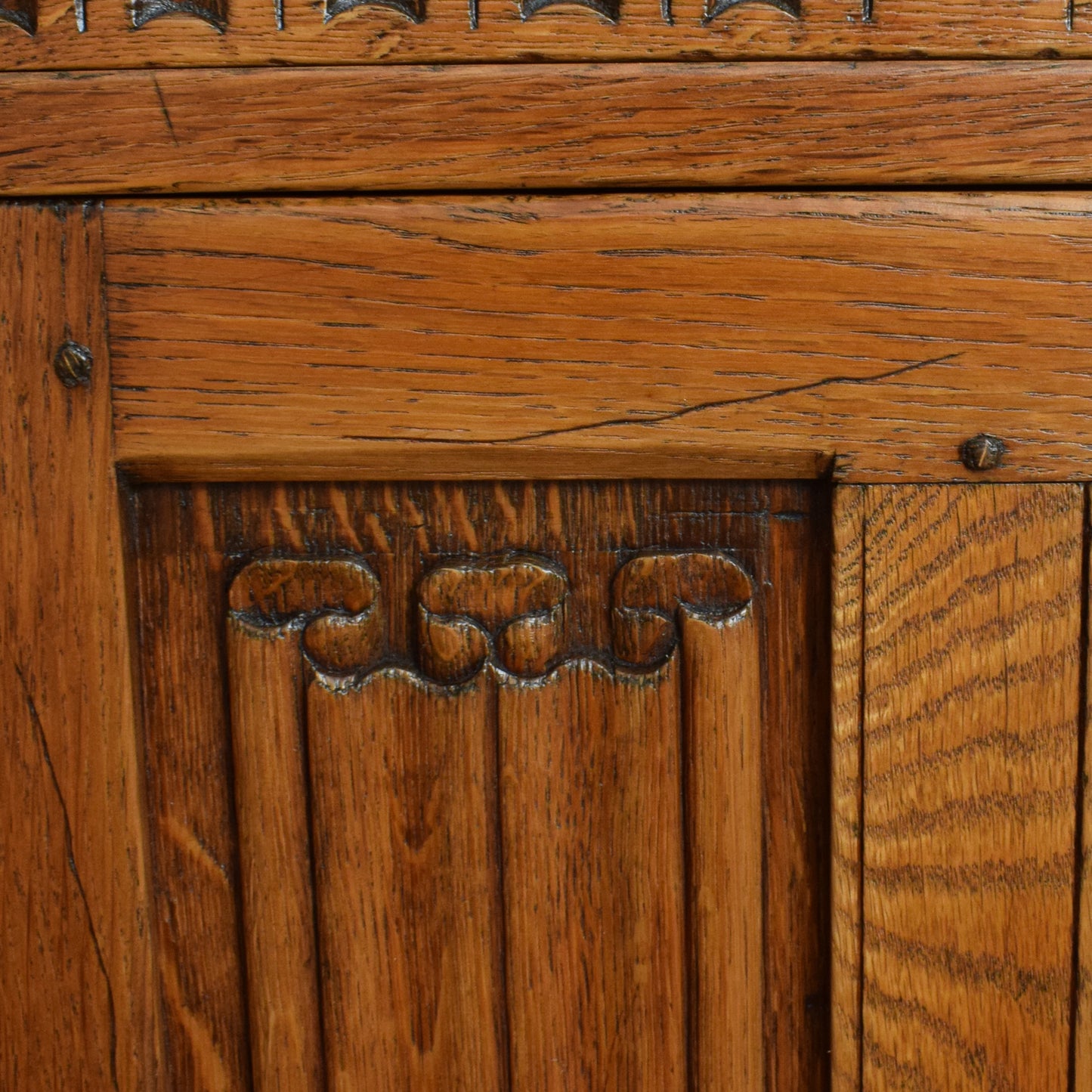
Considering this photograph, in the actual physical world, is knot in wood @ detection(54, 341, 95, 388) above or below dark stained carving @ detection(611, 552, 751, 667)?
above

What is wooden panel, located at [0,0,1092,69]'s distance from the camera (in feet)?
1.27

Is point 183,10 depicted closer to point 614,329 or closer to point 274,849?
point 614,329

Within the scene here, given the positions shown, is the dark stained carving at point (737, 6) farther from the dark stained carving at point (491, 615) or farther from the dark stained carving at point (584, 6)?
the dark stained carving at point (491, 615)

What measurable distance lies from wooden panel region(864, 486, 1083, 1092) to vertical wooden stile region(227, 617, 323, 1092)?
0.78 feet

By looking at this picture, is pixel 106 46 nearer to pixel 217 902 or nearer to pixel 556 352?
pixel 556 352

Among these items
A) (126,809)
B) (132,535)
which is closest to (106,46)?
(132,535)

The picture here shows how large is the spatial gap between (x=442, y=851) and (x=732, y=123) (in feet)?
1.06

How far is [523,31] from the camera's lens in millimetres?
390

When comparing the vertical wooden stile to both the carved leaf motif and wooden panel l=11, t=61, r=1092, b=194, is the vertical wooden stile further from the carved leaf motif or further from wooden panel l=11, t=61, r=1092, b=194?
the carved leaf motif

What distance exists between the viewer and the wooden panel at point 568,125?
39 centimetres

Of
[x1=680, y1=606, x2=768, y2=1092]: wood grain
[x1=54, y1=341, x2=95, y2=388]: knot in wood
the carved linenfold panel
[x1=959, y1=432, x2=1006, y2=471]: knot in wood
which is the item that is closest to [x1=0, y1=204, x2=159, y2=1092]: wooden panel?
[x1=54, y1=341, x2=95, y2=388]: knot in wood

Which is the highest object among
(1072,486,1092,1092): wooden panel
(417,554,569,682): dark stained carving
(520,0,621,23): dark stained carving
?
(520,0,621,23): dark stained carving

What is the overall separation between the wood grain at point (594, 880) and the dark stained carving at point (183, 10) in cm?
29

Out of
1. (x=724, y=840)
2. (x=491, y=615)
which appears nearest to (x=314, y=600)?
(x=491, y=615)
